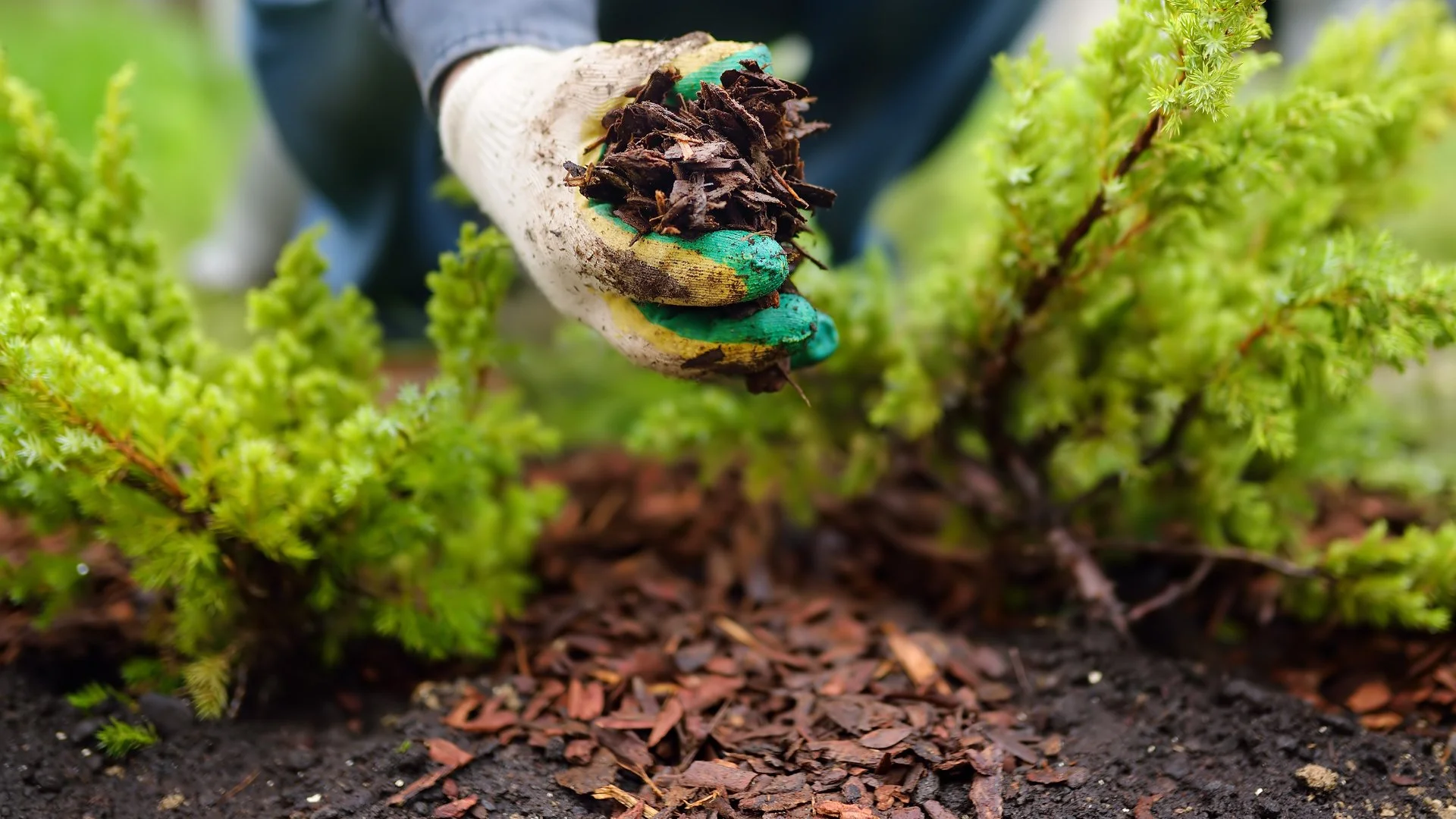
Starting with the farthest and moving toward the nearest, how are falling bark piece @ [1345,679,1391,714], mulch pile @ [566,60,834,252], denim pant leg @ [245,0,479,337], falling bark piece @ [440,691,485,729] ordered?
1. denim pant leg @ [245,0,479,337]
2. falling bark piece @ [1345,679,1391,714]
3. falling bark piece @ [440,691,485,729]
4. mulch pile @ [566,60,834,252]

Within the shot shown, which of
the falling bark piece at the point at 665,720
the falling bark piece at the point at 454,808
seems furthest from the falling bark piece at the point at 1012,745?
the falling bark piece at the point at 454,808

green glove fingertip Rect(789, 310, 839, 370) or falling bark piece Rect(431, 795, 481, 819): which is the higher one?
green glove fingertip Rect(789, 310, 839, 370)

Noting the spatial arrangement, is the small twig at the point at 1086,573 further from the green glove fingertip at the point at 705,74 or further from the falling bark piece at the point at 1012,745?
the green glove fingertip at the point at 705,74

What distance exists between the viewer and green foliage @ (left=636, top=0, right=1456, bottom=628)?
1.63 meters

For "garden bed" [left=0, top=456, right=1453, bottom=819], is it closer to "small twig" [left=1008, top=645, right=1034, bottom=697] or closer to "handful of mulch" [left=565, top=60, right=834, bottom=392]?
"small twig" [left=1008, top=645, right=1034, bottom=697]

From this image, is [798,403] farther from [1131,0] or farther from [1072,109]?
[1131,0]

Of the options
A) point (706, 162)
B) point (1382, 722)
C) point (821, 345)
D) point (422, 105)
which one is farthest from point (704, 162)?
point (422, 105)

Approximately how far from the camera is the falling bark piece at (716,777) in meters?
1.50

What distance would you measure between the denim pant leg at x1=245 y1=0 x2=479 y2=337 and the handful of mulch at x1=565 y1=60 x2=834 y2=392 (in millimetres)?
1764

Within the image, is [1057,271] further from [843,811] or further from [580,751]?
[580,751]

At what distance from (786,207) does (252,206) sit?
3.27 metres

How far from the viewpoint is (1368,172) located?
2.19 meters

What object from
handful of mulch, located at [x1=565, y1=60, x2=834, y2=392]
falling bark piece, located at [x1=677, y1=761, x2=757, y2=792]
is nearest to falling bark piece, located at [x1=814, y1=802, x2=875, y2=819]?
falling bark piece, located at [x1=677, y1=761, x2=757, y2=792]

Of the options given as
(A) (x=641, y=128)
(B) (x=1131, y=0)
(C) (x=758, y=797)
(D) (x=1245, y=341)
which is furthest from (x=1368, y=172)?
(C) (x=758, y=797)
